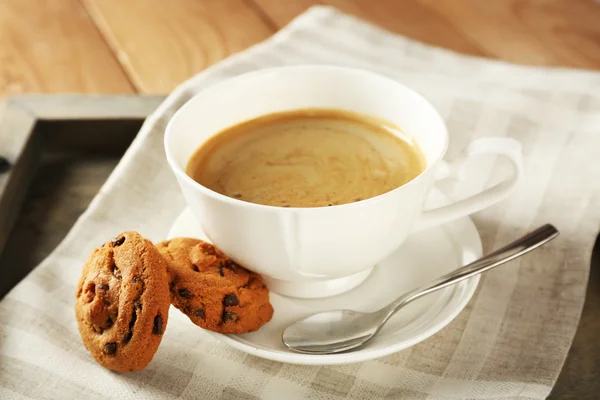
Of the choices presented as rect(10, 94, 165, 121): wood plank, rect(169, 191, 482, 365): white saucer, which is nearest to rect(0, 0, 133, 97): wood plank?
rect(10, 94, 165, 121): wood plank

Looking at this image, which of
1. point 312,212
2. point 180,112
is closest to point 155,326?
point 312,212

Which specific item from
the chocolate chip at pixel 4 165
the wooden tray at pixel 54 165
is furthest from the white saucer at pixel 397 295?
the chocolate chip at pixel 4 165

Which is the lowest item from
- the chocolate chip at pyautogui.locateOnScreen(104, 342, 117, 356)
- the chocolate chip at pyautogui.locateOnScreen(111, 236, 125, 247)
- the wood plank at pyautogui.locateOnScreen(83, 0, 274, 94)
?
the wood plank at pyautogui.locateOnScreen(83, 0, 274, 94)

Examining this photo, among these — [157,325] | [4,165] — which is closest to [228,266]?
[157,325]

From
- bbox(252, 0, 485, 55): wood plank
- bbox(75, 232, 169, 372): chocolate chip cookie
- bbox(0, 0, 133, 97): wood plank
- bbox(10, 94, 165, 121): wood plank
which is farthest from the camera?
bbox(252, 0, 485, 55): wood plank

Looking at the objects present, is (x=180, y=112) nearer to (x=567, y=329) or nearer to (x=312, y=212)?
(x=312, y=212)

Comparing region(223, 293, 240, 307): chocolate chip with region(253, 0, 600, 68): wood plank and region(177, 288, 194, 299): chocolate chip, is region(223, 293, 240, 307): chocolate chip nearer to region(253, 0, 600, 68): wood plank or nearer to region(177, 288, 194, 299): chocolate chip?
region(177, 288, 194, 299): chocolate chip
